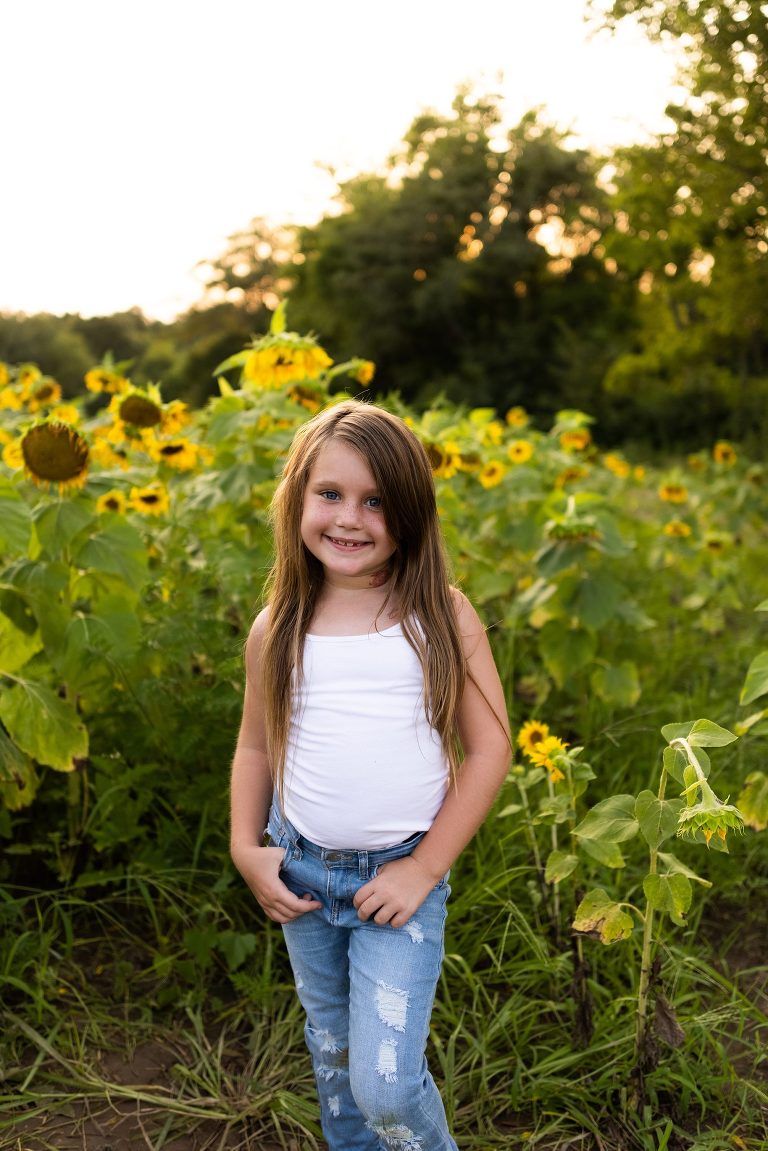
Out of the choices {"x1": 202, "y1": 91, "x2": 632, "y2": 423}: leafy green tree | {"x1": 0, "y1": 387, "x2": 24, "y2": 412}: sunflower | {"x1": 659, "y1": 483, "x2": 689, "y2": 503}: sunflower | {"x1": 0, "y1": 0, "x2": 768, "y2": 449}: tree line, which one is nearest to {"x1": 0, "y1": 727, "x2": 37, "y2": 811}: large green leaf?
{"x1": 0, "y1": 387, "x2": 24, "y2": 412}: sunflower

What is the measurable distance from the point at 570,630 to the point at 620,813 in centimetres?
150

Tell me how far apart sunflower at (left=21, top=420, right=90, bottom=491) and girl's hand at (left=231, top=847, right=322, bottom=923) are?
3.54 feet

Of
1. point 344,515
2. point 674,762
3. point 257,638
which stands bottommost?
point 674,762

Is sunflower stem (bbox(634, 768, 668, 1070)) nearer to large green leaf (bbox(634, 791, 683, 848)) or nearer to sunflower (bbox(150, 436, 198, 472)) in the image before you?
large green leaf (bbox(634, 791, 683, 848))

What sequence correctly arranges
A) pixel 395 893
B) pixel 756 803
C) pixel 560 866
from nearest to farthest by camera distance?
pixel 395 893, pixel 560 866, pixel 756 803

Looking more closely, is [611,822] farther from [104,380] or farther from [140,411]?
[104,380]

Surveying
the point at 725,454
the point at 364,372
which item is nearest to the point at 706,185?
the point at 725,454

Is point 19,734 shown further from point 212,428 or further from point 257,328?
point 257,328

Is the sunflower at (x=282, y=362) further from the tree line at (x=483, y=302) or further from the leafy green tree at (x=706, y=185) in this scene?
the tree line at (x=483, y=302)

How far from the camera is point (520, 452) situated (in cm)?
426

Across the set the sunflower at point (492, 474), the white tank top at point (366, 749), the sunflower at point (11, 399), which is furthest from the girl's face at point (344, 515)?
the sunflower at point (11, 399)

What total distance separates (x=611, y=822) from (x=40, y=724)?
1.18 meters

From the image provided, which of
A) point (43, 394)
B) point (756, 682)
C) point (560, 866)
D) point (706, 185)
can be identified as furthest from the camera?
point (706, 185)

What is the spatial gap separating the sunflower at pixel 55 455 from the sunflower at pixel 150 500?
592 millimetres
